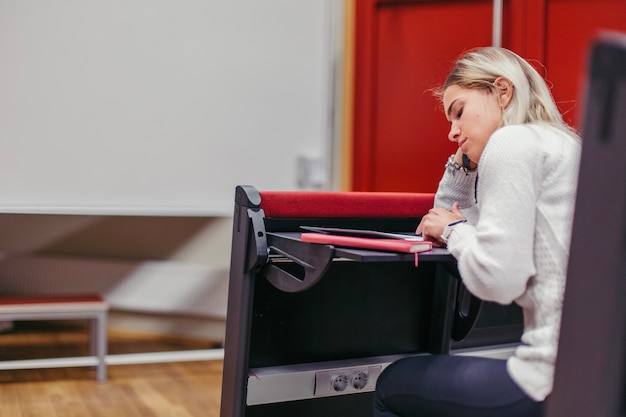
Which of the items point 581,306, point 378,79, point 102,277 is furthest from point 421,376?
point 102,277

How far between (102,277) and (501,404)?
8.70ft

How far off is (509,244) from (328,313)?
2.46 ft

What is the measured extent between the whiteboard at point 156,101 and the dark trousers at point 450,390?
1823mm

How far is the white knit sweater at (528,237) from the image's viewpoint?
43.0 inches

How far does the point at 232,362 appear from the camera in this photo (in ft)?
5.30

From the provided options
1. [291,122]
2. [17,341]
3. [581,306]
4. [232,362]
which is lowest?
[17,341]

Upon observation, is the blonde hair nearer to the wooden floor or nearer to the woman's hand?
the woman's hand

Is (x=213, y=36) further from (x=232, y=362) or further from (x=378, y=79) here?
(x=232, y=362)

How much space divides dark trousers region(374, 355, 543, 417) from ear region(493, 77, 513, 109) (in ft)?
1.45

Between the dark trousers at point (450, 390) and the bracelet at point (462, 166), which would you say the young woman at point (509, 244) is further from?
the bracelet at point (462, 166)

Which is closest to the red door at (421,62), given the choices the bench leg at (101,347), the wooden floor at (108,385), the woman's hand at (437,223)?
the wooden floor at (108,385)

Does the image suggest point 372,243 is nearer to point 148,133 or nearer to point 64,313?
point 64,313

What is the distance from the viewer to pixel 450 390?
1191 millimetres

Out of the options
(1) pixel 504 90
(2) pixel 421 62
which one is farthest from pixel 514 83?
(2) pixel 421 62
